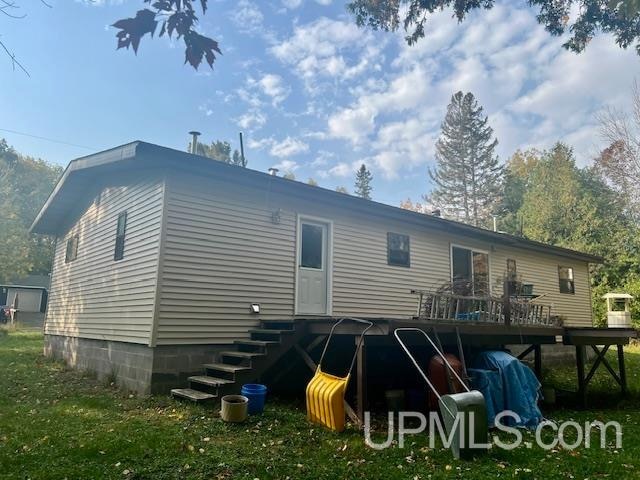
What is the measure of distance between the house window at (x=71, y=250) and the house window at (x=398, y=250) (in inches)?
292

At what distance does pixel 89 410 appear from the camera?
6.00 metres

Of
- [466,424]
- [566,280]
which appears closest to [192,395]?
[466,424]

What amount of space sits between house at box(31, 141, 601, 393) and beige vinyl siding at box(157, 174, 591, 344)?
0.8 inches

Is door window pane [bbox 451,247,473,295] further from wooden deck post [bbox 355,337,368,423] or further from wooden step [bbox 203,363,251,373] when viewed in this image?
wooden step [bbox 203,363,251,373]

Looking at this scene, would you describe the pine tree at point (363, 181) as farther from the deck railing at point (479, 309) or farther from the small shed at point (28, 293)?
the deck railing at point (479, 309)

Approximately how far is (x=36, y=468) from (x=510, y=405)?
596 centimetres

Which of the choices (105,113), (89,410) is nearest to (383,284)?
(89,410)

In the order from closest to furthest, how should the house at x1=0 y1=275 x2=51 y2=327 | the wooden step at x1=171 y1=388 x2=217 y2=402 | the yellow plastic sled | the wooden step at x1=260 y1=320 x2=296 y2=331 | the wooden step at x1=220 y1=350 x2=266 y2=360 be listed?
the yellow plastic sled
the wooden step at x1=171 y1=388 x2=217 y2=402
the wooden step at x1=220 y1=350 x2=266 y2=360
the wooden step at x1=260 y1=320 x2=296 y2=331
the house at x1=0 y1=275 x2=51 y2=327

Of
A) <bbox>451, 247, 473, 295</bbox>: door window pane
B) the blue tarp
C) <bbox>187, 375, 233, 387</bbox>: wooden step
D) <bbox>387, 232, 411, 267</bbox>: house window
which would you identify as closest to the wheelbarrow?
the blue tarp

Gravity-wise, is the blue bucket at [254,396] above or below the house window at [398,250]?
below

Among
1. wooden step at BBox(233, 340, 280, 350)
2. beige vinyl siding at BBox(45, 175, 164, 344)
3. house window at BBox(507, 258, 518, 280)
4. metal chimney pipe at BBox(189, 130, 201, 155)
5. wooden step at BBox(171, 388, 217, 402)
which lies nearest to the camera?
wooden step at BBox(171, 388, 217, 402)

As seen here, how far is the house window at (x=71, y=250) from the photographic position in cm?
1104

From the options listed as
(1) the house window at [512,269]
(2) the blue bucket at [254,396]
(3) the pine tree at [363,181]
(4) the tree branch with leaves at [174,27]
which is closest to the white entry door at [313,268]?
(2) the blue bucket at [254,396]

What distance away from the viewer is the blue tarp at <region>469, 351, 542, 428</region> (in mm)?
6609
